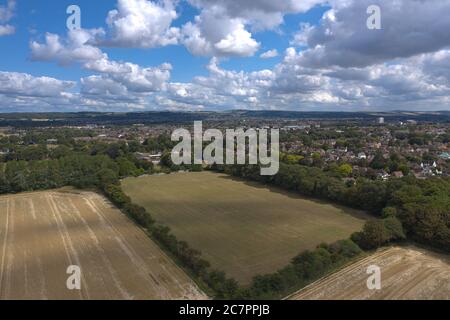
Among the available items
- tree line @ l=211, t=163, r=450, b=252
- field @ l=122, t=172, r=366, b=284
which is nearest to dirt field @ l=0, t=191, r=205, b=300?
field @ l=122, t=172, r=366, b=284

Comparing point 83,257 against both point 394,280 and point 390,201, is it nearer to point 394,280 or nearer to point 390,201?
point 394,280

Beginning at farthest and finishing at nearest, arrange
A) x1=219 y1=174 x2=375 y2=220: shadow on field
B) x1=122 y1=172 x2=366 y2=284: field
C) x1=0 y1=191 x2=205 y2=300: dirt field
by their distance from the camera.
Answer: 1. x1=219 y1=174 x2=375 y2=220: shadow on field
2. x1=122 y1=172 x2=366 y2=284: field
3. x1=0 y1=191 x2=205 y2=300: dirt field

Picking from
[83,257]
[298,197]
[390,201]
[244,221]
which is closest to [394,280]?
[390,201]

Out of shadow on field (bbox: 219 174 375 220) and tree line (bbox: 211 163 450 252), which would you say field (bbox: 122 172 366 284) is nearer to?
shadow on field (bbox: 219 174 375 220)

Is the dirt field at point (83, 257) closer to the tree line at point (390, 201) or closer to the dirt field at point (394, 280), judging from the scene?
the dirt field at point (394, 280)
